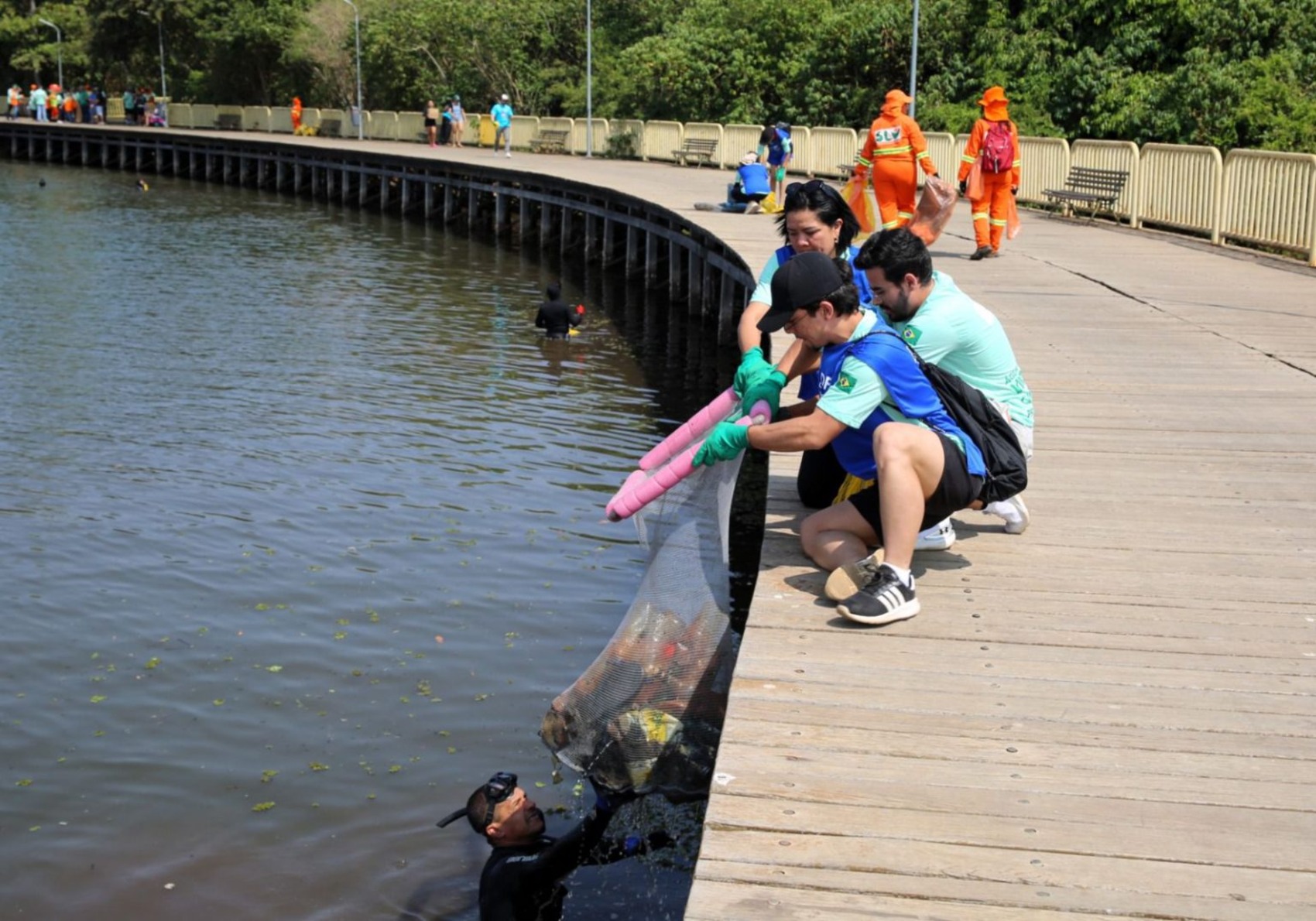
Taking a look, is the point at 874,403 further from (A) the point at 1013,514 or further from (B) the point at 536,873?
(B) the point at 536,873

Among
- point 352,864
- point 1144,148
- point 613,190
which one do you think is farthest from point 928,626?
point 613,190

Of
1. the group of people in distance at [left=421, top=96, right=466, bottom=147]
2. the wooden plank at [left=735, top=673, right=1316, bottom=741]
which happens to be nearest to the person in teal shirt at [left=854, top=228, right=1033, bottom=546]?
the wooden plank at [left=735, top=673, right=1316, bottom=741]

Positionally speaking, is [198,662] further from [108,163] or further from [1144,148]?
[108,163]

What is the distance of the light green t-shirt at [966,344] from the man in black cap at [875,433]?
1.76 ft

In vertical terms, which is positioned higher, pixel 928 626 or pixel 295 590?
pixel 928 626

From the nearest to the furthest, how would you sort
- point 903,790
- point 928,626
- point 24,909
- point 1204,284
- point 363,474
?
1. point 903,790
2. point 928,626
3. point 24,909
4. point 363,474
5. point 1204,284

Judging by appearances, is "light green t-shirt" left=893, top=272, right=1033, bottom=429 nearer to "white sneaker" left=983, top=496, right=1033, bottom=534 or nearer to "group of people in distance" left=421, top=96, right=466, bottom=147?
"white sneaker" left=983, top=496, right=1033, bottom=534

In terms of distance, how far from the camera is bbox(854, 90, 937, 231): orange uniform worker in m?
16.3

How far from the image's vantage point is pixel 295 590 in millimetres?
10531

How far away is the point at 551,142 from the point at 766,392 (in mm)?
41879

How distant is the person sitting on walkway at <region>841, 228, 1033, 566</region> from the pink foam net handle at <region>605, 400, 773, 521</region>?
0.85 meters

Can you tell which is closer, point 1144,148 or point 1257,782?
point 1257,782

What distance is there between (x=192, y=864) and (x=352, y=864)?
2.29 feet

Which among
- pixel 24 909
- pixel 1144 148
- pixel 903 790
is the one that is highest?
pixel 1144 148
